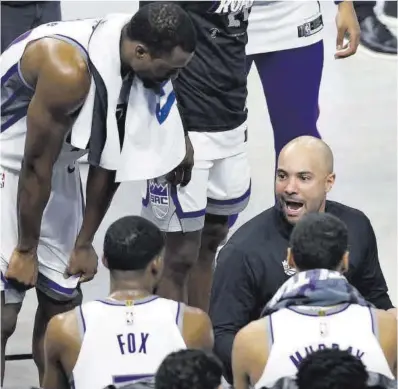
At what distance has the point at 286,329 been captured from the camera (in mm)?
3090

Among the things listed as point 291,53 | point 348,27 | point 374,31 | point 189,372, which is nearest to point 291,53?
point 291,53

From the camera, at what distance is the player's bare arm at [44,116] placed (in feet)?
12.6

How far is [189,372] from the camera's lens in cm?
268

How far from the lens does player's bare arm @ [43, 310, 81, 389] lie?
326cm

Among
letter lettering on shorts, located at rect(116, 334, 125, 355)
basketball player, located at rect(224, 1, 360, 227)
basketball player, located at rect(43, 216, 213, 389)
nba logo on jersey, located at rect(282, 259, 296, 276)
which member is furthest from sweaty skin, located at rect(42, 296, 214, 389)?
basketball player, located at rect(224, 1, 360, 227)

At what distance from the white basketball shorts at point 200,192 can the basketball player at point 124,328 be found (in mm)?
1287

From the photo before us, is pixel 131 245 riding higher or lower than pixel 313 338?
higher

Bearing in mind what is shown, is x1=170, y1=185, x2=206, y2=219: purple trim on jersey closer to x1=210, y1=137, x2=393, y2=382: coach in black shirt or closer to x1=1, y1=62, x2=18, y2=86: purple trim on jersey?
x1=210, y1=137, x2=393, y2=382: coach in black shirt

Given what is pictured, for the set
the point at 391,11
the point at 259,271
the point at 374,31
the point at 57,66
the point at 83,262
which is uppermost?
the point at 57,66

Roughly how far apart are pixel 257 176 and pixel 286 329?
3576mm

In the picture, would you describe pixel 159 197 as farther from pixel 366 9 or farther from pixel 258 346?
pixel 366 9

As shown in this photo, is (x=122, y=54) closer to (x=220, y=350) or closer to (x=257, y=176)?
(x=220, y=350)

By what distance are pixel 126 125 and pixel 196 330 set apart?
0.93m

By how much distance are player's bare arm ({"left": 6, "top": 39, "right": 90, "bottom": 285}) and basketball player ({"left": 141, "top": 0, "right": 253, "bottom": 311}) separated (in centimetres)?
76
